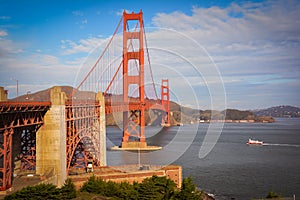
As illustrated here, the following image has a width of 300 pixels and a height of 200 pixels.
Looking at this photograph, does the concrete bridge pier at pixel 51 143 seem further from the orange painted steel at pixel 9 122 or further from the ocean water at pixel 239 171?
the ocean water at pixel 239 171

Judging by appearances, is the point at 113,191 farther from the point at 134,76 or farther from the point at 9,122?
the point at 134,76

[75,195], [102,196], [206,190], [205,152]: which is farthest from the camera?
[205,152]

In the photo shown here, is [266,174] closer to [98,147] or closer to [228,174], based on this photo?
[228,174]

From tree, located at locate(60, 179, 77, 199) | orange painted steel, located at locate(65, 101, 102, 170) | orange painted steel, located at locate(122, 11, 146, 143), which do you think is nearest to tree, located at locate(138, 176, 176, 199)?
tree, located at locate(60, 179, 77, 199)

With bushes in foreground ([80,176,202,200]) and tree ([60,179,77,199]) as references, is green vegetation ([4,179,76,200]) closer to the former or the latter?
tree ([60,179,77,199])

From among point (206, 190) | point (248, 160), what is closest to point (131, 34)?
point (248, 160)

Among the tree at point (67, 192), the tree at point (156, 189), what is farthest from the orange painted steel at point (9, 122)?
the tree at point (156, 189)

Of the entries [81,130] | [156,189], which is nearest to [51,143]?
[81,130]

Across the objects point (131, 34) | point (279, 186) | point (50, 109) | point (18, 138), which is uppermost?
point (131, 34)
